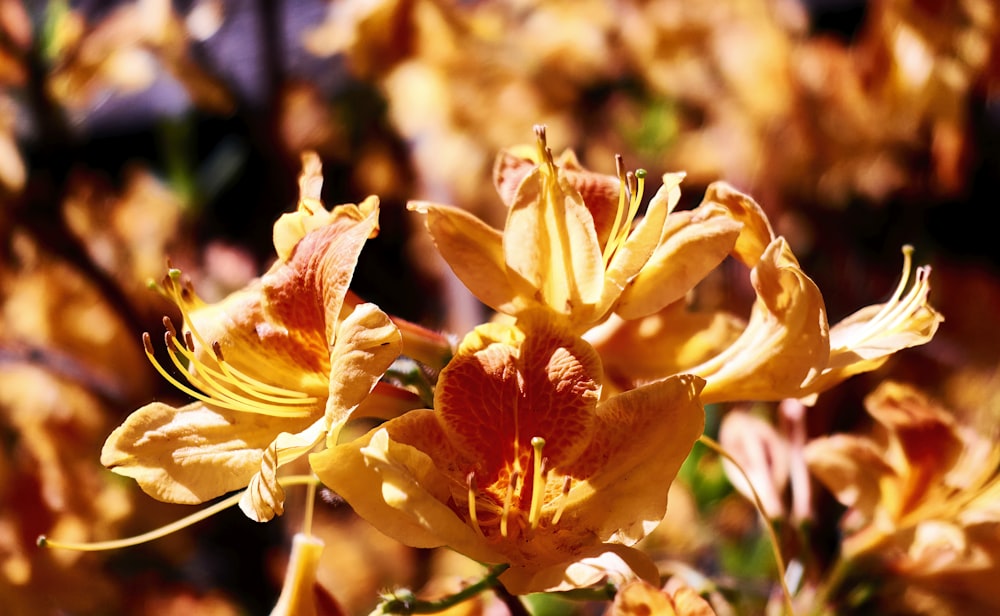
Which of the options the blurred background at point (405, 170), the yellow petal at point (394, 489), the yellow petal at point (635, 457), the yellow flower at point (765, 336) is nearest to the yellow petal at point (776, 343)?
the yellow flower at point (765, 336)

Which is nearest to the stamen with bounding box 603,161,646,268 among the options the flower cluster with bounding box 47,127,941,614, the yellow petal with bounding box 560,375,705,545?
the flower cluster with bounding box 47,127,941,614

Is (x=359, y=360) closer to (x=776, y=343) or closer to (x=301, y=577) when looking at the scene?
(x=301, y=577)

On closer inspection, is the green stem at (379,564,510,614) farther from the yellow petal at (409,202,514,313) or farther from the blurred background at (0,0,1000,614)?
the blurred background at (0,0,1000,614)

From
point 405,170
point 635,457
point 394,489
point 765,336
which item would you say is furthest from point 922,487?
point 405,170

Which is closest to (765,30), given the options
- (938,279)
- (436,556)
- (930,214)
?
(938,279)

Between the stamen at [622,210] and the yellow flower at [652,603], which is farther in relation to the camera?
the stamen at [622,210]

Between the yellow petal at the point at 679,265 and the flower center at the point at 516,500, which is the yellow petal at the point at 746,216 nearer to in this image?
the yellow petal at the point at 679,265

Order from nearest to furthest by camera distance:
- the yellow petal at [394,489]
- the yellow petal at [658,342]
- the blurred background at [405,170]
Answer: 1. the yellow petal at [394,489]
2. the yellow petal at [658,342]
3. the blurred background at [405,170]
